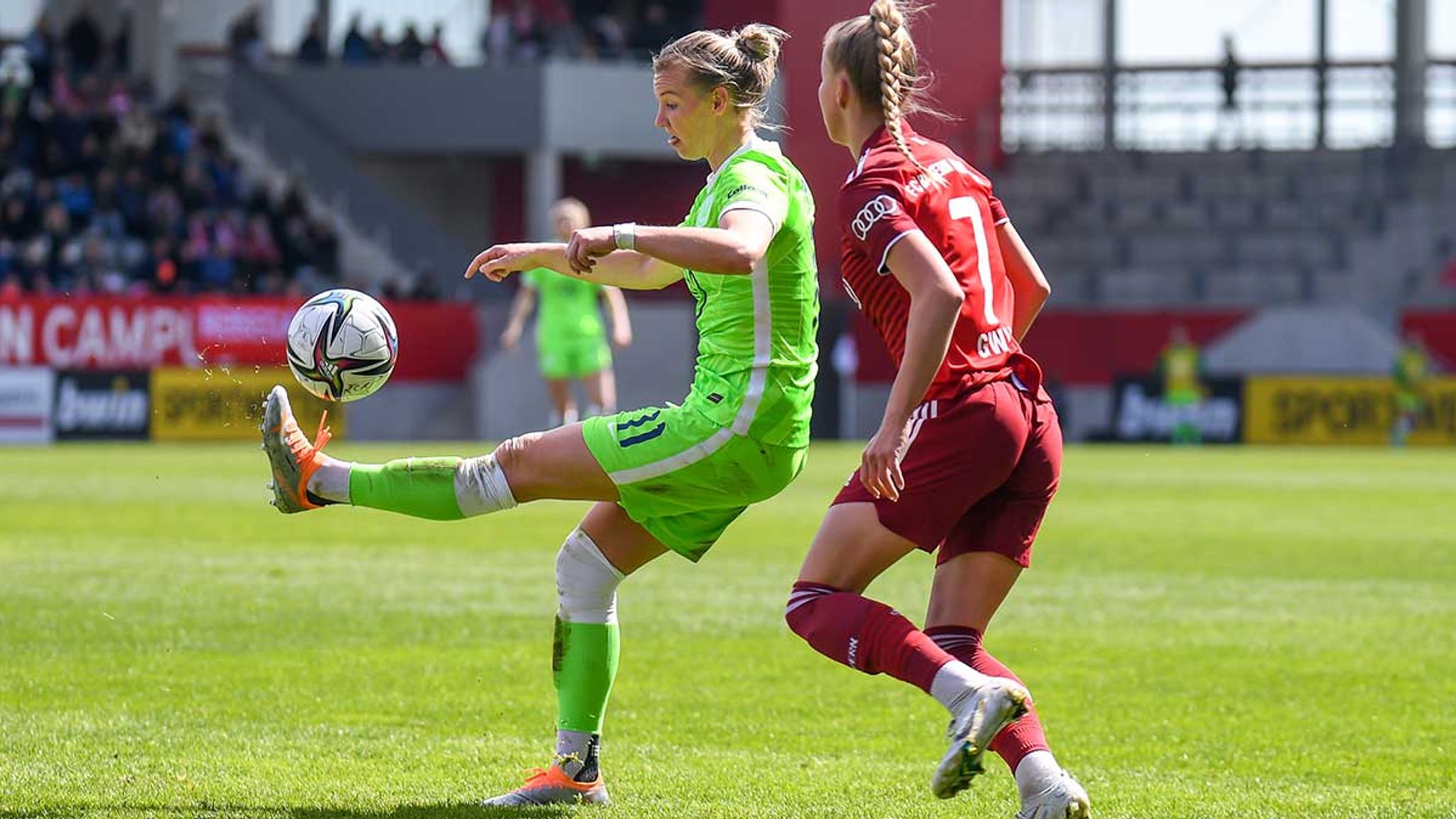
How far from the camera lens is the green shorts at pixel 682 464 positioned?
572 centimetres

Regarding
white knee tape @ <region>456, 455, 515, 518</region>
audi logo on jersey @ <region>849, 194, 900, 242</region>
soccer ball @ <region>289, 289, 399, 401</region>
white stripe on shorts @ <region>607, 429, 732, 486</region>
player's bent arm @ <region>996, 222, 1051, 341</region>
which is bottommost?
white knee tape @ <region>456, 455, 515, 518</region>

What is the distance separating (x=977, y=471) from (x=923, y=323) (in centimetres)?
47

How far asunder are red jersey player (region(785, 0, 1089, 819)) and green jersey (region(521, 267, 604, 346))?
1610 cm

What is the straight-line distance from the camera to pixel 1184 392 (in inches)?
1325

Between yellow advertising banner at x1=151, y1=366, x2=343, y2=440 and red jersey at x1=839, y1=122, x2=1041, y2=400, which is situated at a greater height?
red jersey at x1=839, y1=122, x2=1041, y2=400

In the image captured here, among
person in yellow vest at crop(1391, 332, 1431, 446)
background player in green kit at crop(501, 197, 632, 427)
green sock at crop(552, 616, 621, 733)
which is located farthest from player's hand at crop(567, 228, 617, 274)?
person in yellow vest at crop(1391, 332, 1431, 446)

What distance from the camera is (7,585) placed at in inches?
433

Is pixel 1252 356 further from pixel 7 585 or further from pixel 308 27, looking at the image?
pixel 7 585

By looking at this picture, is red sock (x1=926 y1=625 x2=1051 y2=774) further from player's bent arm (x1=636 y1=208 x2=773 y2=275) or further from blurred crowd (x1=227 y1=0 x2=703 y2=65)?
blurred crowd (x1=227 y1=0 x2=703 y2=65)

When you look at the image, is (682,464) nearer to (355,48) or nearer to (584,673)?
(584,673)

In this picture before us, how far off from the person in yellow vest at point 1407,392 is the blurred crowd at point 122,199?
16802 millimetres

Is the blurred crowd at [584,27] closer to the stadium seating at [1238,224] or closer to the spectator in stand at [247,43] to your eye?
the spectator in stand at [247,43]

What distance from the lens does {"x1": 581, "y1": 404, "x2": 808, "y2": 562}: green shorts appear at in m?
5.72

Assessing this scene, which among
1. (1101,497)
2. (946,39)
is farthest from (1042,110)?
(1101,497)
